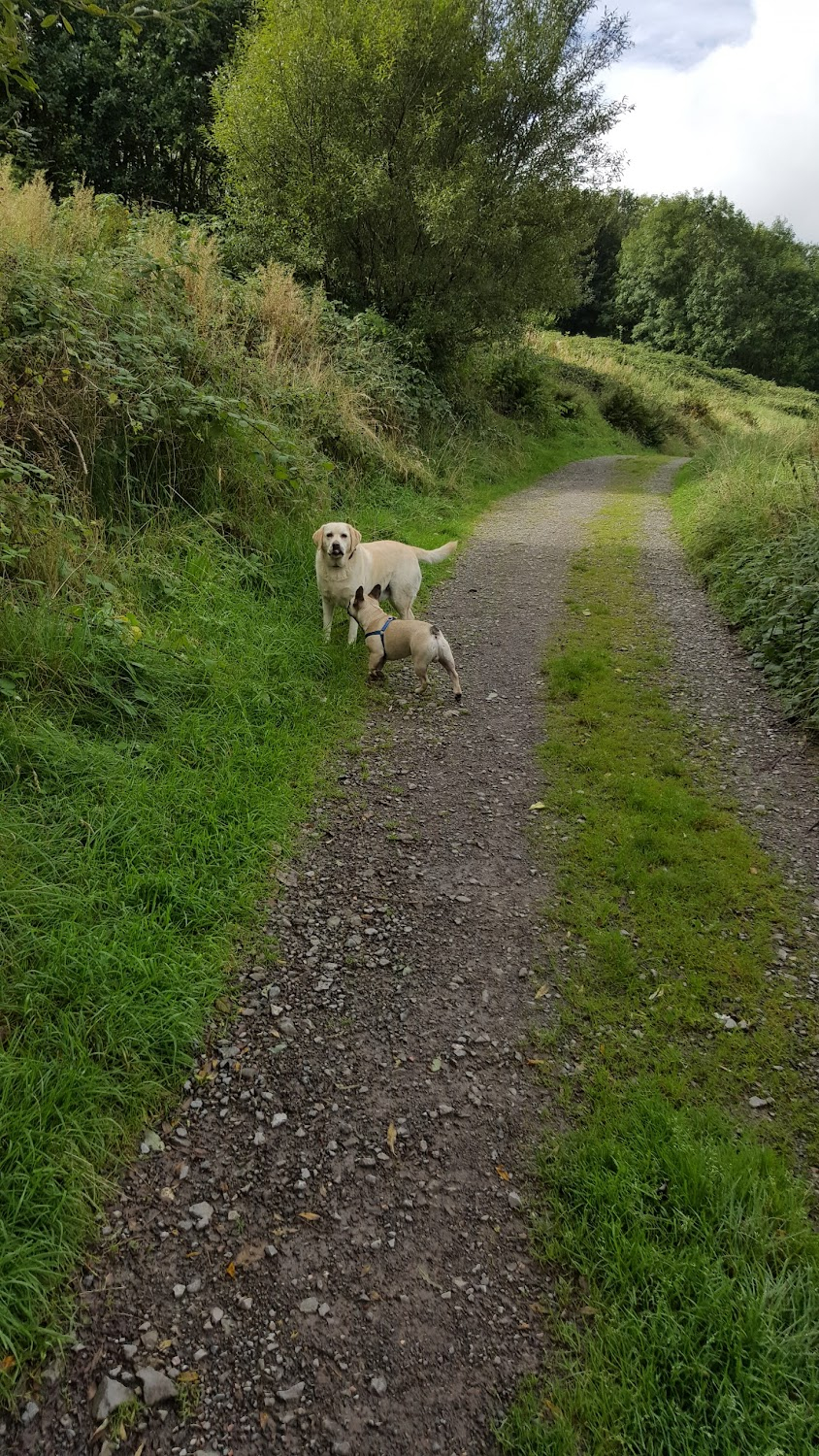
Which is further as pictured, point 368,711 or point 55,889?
point 368,711

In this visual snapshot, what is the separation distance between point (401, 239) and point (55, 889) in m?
13.2

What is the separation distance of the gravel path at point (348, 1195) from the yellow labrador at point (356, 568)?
7.27 feet

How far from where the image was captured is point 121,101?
664 inches

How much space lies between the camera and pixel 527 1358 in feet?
6.06

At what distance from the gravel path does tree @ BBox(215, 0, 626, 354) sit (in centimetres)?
1197

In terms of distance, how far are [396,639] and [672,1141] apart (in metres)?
3.66

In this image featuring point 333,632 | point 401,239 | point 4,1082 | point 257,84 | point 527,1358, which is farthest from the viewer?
point 401,239

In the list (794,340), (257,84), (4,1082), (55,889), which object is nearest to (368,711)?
(55,889)

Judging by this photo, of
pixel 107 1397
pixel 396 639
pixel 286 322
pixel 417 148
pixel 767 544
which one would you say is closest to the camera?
pixel 107 1397

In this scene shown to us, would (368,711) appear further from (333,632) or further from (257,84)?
(257,84)

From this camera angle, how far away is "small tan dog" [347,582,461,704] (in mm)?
5102

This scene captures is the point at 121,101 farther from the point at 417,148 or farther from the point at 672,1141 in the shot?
the point at 672,1141

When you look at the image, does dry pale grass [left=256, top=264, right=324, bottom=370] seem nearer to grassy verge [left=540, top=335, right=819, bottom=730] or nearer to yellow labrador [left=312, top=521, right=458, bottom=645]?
yellow labrador [left=312, top=521, right=458, bottom=645]

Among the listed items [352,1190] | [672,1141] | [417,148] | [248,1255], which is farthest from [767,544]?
[417,148]
